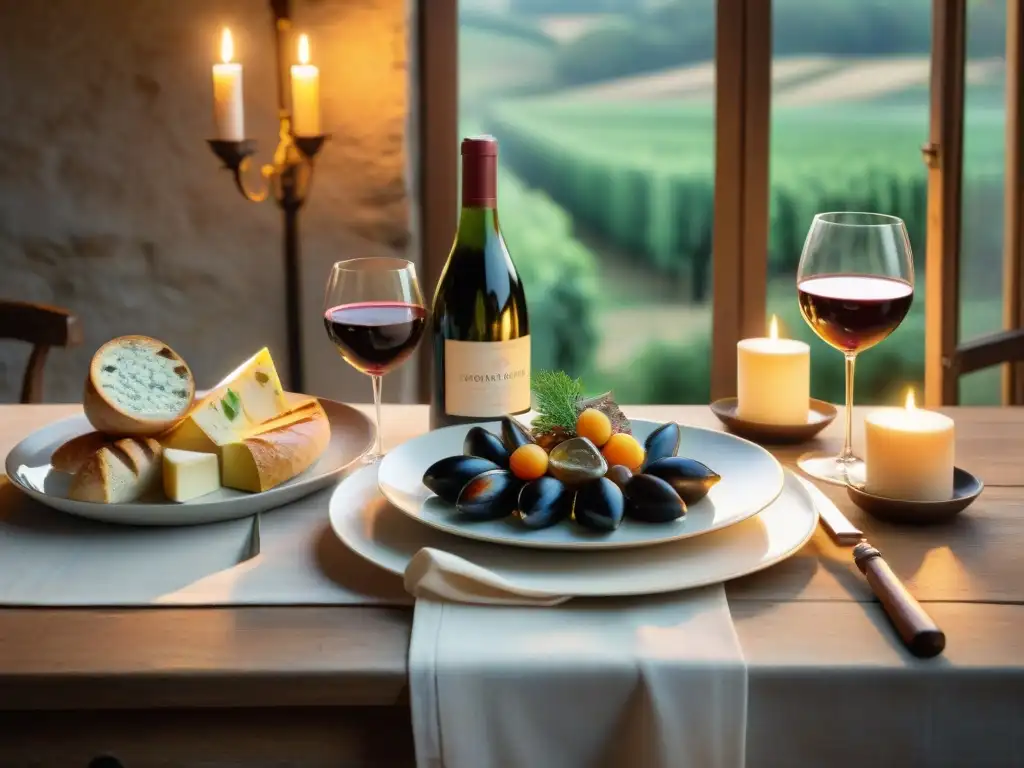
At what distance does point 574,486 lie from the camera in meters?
0.94

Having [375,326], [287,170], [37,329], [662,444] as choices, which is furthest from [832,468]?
[287,170]

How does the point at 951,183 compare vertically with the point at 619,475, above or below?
above

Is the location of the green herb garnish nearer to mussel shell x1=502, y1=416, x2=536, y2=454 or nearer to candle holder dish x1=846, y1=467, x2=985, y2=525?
mussel shell x1=502, y1=416, x2=536, y2=454

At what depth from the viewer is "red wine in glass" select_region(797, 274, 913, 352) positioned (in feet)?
3.70

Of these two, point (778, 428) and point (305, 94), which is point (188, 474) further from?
point (305, 94)

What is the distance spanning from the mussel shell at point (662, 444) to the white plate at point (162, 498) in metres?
0.28

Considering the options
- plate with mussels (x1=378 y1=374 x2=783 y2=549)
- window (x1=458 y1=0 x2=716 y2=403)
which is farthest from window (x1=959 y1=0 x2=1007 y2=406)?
plate with mussels (x1=378 y1=374 x2=783 y2=549)

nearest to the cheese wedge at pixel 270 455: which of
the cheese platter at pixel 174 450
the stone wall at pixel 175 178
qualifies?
the cheese platter at pixel 174 450

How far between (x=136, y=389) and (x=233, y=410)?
91 mm

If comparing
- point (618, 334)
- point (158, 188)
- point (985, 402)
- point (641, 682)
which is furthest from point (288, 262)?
point (641, 682)

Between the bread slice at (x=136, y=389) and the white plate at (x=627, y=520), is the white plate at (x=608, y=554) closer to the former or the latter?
the white plate at (x=627, y=520)

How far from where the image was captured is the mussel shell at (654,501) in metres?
0.92

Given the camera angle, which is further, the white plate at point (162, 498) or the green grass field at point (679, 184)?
the green grass field at point (679, 184)

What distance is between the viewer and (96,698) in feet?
2.55
